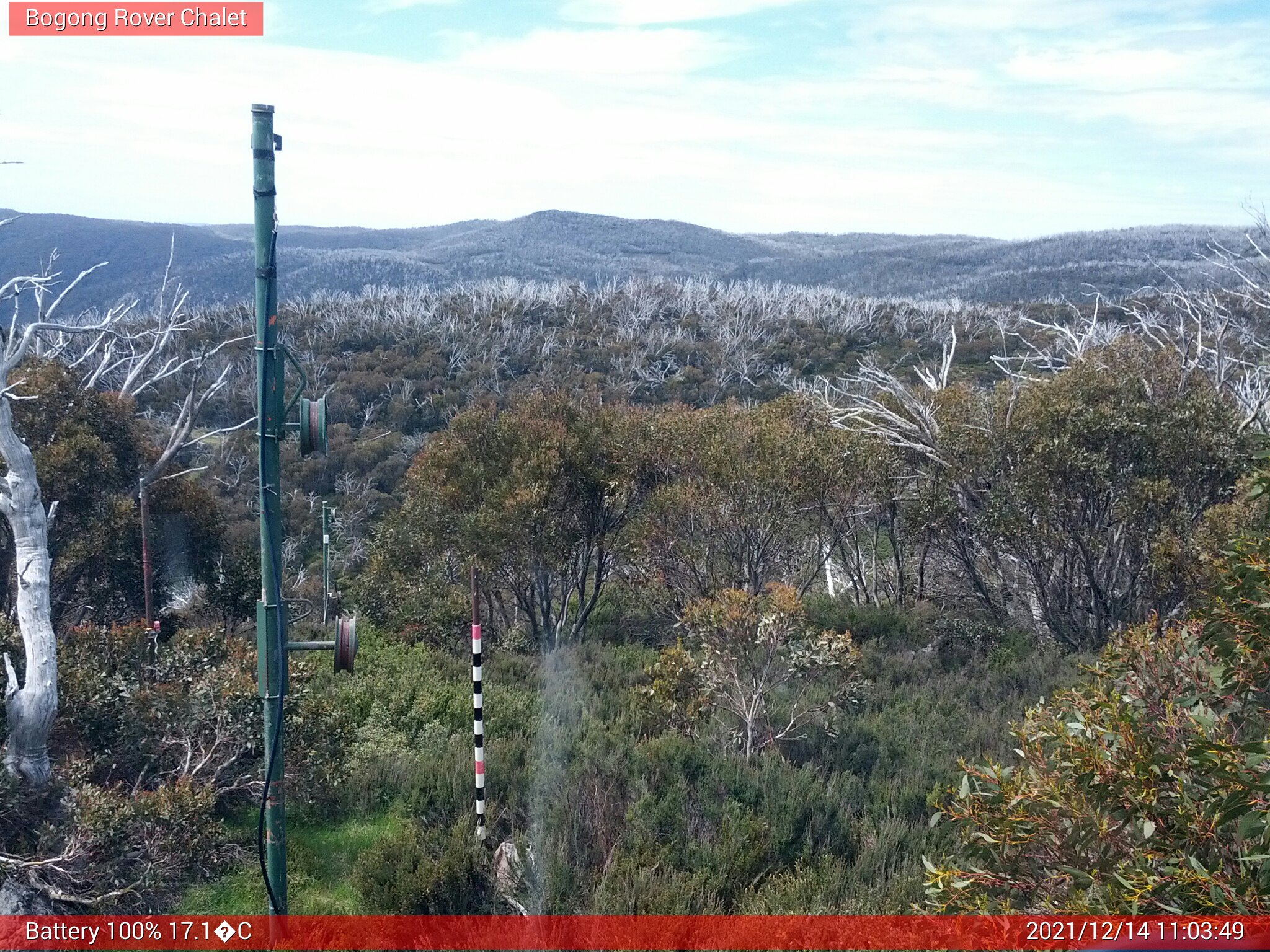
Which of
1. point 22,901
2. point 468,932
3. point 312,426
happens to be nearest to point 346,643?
point 312,426

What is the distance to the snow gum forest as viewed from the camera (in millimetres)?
3916

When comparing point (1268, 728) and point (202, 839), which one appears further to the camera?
point (202, 839)

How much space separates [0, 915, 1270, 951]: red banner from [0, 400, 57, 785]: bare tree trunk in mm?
1220

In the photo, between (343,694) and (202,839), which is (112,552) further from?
(202,839)

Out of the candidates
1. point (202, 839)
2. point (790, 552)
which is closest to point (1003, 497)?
point (790, 552)

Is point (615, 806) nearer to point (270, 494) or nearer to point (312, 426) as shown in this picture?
point (270, 494)

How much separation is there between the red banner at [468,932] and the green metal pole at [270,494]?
0.59 metres

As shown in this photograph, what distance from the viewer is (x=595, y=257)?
282ft

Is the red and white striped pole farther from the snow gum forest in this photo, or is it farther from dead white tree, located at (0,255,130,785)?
dead white tree, located at (0,255,130,785)

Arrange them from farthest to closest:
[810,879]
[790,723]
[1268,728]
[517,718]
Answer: [517,718], [790,723], [810,879], [1268,728]

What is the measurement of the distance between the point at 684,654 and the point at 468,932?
3625mm

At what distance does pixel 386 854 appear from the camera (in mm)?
5754

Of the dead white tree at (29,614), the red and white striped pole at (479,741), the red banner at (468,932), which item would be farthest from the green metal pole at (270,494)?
the dead white tree at (29,614)

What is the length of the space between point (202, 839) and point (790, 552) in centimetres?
885
